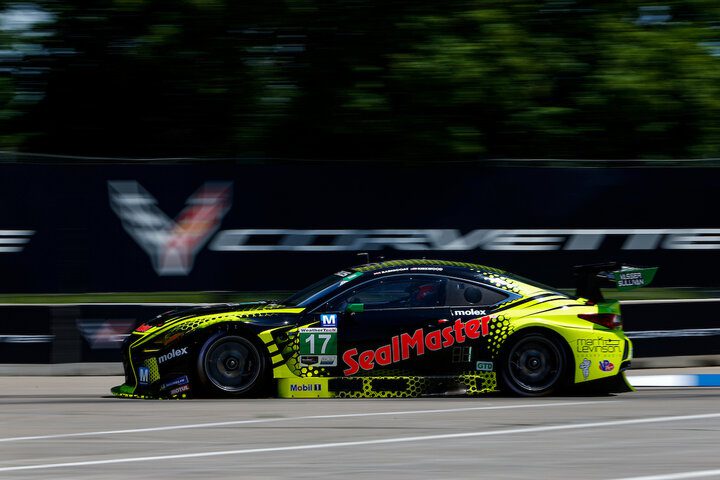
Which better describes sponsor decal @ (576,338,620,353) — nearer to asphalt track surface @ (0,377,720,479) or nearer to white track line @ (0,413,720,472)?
asphalt track surface @ (0,377,720,479)

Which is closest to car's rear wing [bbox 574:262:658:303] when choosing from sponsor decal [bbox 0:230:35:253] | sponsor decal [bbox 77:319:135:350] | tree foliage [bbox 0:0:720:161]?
sponsor decal [bbox 77:319:135:350]

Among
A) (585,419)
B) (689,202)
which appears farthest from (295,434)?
(689,202)

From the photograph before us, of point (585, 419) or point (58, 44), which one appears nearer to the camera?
point (585, 419)

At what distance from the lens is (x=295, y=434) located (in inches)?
306

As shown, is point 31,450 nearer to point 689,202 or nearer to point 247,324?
point 247,324

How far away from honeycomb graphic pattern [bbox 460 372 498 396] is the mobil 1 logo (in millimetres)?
1186

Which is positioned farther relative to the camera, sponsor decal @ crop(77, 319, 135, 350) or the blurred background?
the blurred background

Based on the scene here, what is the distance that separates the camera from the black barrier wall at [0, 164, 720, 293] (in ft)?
42.8

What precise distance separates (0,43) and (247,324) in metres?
9.21

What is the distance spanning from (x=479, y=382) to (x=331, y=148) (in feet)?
23.5

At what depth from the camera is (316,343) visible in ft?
31.4

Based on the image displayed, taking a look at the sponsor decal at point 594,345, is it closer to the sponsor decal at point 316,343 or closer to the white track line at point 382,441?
the white track line at point 382,441

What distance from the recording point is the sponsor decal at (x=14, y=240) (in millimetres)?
12805

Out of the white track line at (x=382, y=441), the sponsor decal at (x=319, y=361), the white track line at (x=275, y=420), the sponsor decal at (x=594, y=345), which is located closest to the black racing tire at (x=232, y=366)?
the sponsor decal at (x=319, y=361)
